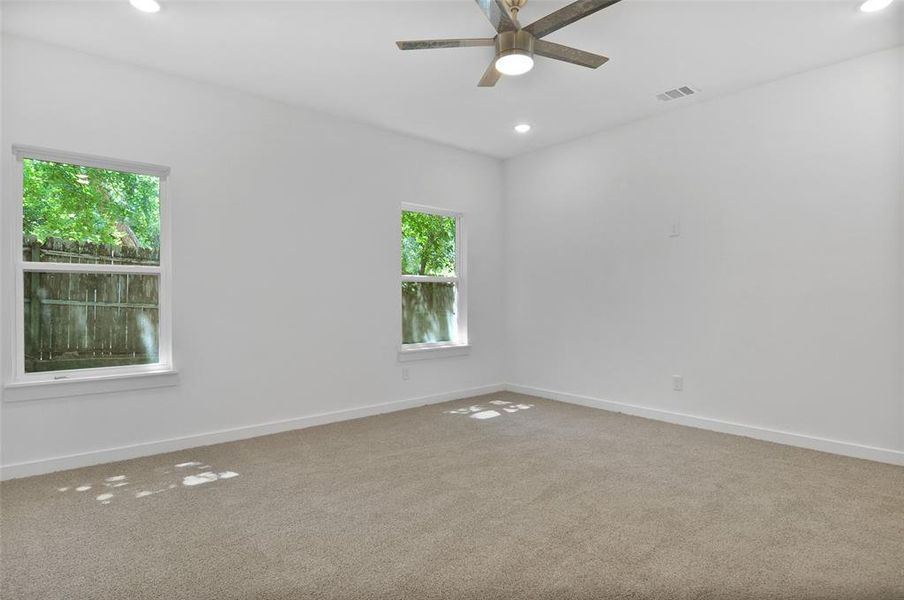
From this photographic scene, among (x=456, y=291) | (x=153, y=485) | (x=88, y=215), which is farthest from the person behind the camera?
(x=456, y=291)

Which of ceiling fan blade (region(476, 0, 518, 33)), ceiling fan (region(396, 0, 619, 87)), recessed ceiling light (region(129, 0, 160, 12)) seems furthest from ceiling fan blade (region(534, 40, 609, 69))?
recessed ceiling light (region(129, 0, 160, 12))

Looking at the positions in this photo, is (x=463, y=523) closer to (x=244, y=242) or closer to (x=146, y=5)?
(x=244, y=242)

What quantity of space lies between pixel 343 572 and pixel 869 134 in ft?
13.6

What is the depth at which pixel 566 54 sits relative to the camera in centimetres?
273

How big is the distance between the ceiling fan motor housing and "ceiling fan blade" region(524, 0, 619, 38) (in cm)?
3

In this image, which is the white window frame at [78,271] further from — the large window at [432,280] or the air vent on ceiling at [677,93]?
the air vent on ceiling at [677,93]

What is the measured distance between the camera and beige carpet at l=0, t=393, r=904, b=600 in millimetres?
1872

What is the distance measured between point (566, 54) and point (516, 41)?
0.33 m

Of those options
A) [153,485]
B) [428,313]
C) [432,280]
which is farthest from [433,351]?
[153,485]

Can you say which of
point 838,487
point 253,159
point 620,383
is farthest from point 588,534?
point 253,159

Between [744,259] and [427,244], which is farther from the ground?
[427,244]

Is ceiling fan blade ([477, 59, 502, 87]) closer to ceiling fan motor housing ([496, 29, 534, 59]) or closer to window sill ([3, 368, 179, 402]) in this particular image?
ceiling fan motor housing ([496, 29, 534, 59])

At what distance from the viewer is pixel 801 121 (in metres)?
3.60

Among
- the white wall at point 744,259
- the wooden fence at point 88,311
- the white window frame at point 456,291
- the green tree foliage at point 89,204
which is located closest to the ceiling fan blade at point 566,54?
the white wall at point 744,259
